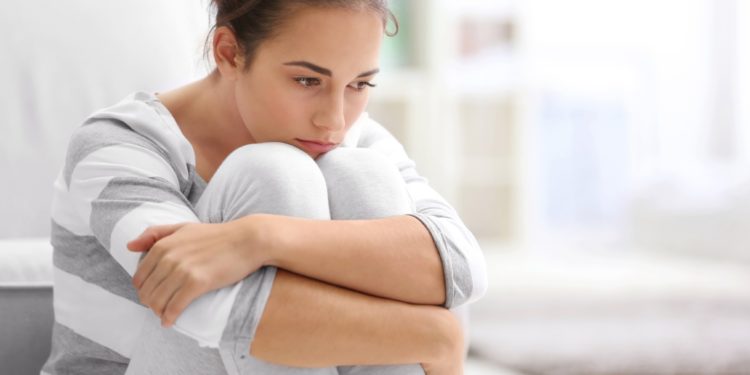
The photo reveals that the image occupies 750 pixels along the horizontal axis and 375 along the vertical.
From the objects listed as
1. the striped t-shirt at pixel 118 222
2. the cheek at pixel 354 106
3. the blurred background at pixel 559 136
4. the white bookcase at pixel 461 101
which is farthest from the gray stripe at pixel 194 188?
the white bookcase at pixel 461 101

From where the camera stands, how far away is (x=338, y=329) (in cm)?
95

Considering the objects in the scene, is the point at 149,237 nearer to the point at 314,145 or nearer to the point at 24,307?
the point at 314,145

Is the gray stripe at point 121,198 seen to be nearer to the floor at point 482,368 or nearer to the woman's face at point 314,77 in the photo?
the woman's face at point 314,77

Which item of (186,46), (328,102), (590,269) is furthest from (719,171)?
(328,102)

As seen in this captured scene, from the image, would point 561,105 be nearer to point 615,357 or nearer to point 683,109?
point 683,109

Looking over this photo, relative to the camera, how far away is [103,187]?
3.38 ft

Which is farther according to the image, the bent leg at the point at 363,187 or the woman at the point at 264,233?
the bent leg at the point at 363,187

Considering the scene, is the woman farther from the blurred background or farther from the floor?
the floor

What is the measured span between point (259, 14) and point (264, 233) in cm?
32

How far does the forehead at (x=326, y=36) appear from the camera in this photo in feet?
3.54

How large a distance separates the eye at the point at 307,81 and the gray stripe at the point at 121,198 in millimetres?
207

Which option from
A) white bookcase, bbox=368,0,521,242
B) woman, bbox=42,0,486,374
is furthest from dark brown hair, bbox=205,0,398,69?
white bookcase, bbox=368,0,521,242

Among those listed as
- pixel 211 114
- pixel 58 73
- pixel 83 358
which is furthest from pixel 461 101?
pixel 83 358

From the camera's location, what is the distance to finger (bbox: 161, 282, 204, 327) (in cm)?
91
